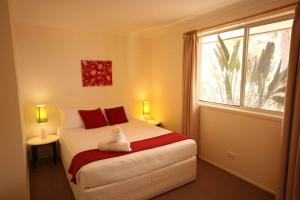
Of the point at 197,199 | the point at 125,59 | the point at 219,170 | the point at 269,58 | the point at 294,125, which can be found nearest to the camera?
the point at 294,125

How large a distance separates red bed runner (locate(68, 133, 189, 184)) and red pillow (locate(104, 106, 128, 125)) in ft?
3.70

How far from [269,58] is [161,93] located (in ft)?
7.54

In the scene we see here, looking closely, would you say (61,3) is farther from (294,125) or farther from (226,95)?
(294,125)

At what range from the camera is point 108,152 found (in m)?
2.24

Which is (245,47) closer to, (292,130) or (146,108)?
(292,130)

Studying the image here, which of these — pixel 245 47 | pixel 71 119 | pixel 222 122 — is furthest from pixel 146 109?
pixel 245 47

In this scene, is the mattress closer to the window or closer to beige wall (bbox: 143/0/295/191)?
beige wall (bbox: 143/0/295/191)

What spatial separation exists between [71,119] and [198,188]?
7.72 feet

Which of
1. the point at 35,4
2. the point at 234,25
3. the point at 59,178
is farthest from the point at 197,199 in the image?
the point at 35,4

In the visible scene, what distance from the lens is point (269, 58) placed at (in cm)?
247

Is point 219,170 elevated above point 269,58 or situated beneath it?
situated beneath

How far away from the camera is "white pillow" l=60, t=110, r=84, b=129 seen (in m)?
3.31

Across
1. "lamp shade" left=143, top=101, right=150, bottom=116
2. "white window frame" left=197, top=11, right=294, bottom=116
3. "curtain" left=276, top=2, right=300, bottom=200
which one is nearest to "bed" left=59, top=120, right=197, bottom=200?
"white window frame" left=197, top=11, right=294, bottom=116

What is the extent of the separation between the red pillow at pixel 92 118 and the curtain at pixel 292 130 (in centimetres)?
270
